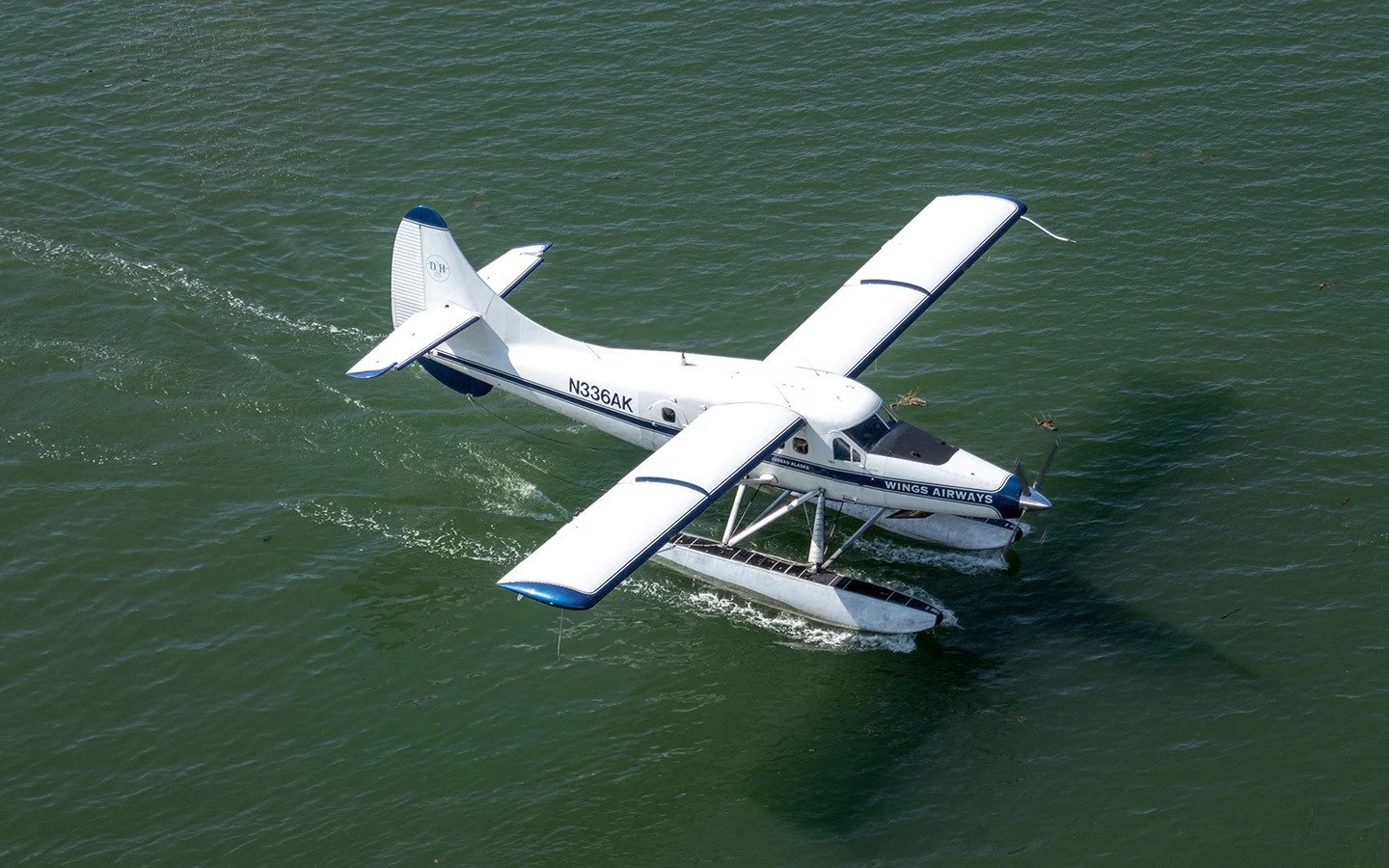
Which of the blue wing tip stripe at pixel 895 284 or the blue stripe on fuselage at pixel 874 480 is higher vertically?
the blue wing tip stripe at pixel 895 284

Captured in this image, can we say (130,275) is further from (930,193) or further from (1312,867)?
(1312,867)

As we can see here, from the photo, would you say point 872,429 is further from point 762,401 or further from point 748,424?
point 748,424

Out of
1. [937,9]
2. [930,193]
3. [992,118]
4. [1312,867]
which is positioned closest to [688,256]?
[930,193]

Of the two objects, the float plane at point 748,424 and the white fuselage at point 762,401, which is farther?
the white fuselage at point 762,401

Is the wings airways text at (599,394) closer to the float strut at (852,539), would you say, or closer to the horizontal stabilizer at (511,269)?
the horizontal stabilizer at (511,269)

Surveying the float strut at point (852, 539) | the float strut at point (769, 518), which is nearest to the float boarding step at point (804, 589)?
the float strut at point (852, 539)

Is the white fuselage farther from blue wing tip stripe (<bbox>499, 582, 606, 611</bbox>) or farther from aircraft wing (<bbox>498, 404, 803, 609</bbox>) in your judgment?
blue wing tip stripe (<bbox>499, 582, 606, 611</bbox>)
